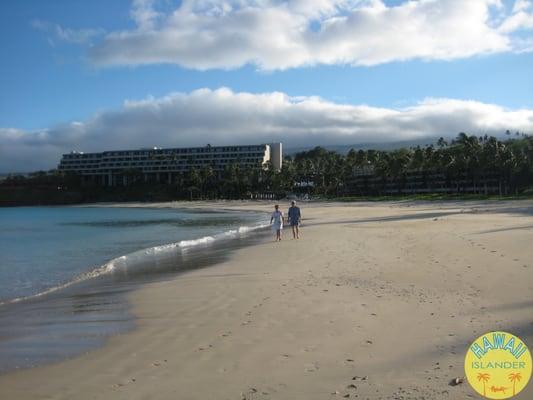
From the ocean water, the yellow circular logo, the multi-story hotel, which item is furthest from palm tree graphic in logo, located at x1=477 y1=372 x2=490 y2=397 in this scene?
the multi-story hotel

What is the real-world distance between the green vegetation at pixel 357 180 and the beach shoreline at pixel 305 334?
205 feet

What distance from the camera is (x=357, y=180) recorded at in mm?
120375

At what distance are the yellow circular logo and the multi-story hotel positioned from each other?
168045 mm

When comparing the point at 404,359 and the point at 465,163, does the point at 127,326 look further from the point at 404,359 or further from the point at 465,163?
the point at 465,163

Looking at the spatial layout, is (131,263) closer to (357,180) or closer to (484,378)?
(484,378)

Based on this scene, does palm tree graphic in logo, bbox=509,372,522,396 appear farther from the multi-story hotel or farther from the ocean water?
the multi-story hotel

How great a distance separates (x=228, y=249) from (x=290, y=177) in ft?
364

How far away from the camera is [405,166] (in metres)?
102

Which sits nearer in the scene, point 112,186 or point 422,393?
point 422,393

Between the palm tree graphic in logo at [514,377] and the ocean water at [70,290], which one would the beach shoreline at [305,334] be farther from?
the ocean water at [70,290]

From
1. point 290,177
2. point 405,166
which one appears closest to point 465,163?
point 405,166

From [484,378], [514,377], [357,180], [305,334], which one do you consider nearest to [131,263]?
[305,334]

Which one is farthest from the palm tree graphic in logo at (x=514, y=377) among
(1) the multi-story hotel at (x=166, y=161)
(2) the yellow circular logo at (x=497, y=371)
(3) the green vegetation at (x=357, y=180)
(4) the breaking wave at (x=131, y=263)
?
(1) the multi-story hotel at (x=166, y=161)

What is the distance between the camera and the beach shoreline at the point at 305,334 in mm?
4840
